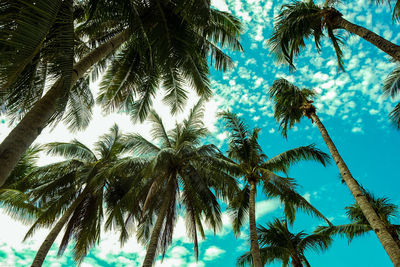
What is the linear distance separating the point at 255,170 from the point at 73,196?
873cm

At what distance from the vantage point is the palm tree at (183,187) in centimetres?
922

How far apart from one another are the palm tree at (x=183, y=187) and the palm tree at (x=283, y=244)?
2.96 metres

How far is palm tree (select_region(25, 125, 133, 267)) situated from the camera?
962cm

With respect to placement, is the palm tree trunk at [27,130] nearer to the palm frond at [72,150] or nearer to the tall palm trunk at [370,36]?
the tall palm trunk at [370,36]

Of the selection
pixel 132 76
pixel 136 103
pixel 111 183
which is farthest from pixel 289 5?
pixel 111 183

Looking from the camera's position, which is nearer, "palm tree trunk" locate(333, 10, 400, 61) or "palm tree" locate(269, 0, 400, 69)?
"palm tree trunk" locate(333, 10, 400, 61)

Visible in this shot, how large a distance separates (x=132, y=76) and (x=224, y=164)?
188 inches

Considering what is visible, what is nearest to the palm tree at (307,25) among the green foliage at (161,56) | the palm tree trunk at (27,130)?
the green foliage at (161,56)

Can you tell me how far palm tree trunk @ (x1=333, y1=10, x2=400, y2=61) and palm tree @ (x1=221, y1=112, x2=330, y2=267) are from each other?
524 cm

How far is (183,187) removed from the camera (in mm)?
10703

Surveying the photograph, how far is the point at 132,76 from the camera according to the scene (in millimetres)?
8023

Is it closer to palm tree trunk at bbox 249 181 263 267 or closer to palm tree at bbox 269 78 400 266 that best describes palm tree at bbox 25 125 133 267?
palm tree trunk at bbox 249 181 263 267

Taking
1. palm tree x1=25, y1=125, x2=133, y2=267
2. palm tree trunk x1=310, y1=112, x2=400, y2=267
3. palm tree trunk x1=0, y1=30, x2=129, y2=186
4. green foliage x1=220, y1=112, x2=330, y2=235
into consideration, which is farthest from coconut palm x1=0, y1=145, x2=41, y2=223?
palm tree trunk x1=310, y1=112, x2=400, y2=267

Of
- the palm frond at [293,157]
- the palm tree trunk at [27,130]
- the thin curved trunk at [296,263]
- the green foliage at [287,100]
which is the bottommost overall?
the palm tree trunk at [27,130]
